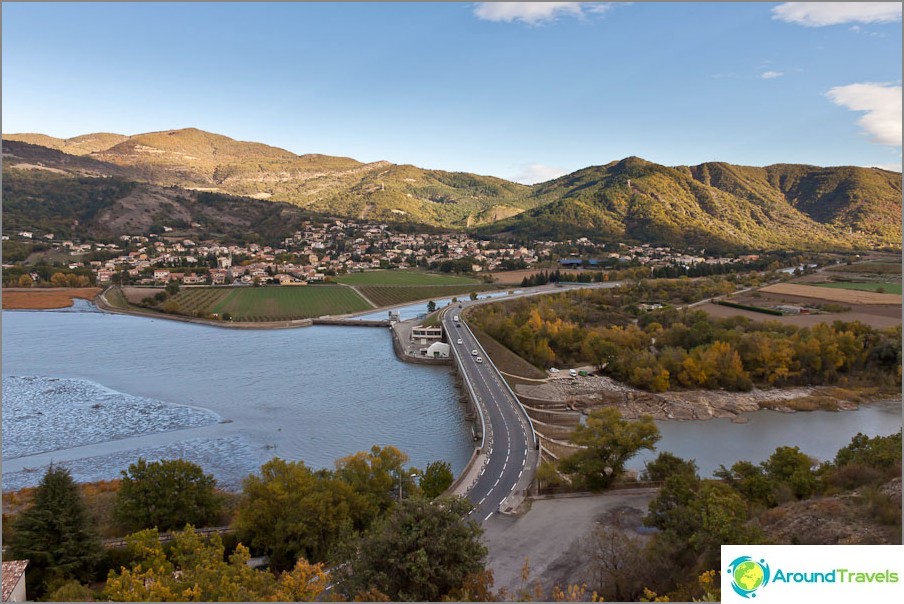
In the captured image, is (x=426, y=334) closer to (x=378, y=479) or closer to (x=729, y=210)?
(x=378, y=479)

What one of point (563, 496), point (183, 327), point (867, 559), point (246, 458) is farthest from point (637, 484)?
point (183, 327)

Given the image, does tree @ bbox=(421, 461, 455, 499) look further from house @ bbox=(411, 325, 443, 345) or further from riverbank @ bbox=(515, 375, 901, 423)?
house @ bbox=(411, 325, 443, 345)

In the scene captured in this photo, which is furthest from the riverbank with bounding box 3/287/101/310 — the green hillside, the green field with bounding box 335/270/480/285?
the green hillside

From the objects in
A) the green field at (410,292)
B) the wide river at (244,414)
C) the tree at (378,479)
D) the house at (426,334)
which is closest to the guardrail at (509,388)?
the house at (426,334)

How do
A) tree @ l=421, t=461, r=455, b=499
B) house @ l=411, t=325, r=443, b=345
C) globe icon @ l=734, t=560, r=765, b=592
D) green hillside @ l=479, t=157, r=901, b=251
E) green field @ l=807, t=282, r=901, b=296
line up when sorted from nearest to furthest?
1. globe icon @ l=734, t=560, r=765, b=592
2. tree @ l=421, t=461, r=455, b=499
3. house @ l=411, t=325, r=443, b=345
4. green field @ l=807, t=282, r=901, b=296
5. green hillside @ l=479, t=157, r=901, b=251

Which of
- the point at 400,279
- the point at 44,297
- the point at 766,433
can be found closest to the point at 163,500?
the point at 766,433
